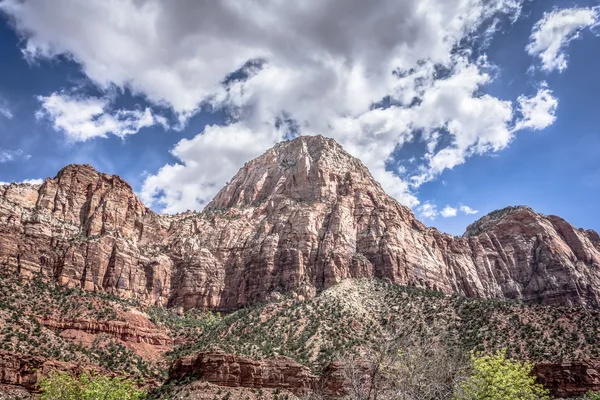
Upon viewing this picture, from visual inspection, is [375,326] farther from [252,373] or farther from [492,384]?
[492,384]

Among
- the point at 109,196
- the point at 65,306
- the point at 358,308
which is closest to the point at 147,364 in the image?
the point at 65,306

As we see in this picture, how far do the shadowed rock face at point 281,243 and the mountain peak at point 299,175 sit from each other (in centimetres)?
50

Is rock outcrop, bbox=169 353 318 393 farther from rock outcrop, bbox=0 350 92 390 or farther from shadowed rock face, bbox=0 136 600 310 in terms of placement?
shadowed rock face, bbox=0 136 600 310

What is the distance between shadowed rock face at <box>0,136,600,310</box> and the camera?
9556 centimetres

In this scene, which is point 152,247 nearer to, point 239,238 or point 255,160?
point 239,238

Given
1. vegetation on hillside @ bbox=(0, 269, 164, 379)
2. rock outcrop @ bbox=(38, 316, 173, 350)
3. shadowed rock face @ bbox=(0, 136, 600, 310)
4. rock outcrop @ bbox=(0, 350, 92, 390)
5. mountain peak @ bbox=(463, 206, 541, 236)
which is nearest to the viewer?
rock outcrop @ bbox=(0, 350, 92, 390)

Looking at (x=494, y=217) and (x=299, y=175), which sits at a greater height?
(x=299, y=175)

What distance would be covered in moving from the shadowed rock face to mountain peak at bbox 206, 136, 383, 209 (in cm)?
50

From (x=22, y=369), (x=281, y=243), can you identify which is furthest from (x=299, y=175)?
(x=22, y=369)

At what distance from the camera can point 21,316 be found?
6531 centimetres

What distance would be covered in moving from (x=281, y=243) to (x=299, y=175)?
3023 cm

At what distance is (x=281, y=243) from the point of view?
11281 centimetres

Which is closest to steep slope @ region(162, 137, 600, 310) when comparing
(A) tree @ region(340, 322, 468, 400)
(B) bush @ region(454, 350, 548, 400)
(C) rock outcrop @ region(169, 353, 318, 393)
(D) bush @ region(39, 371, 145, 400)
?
(C) rock outcrop @ region(169, 353, 318, 393)

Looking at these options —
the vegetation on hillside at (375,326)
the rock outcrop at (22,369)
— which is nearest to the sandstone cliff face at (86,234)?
the vegetation on hillside at (375,326)
